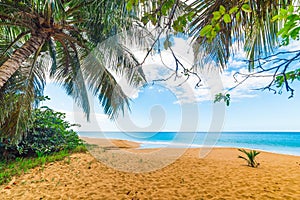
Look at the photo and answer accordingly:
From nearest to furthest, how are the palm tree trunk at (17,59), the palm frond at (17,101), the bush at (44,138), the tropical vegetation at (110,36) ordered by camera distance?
the tropical vegetation at (110,36), the palm tree trunk at (17,59), the palm frond at (17,101), the bush at (44,138)

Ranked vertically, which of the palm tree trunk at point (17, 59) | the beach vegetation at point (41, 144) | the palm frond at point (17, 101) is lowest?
the beach vegetation at point (41, 144)

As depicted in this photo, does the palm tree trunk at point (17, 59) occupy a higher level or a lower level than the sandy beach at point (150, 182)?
higher

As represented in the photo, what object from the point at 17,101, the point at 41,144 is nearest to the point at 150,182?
the point at 17,101

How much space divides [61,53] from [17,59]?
2.22m

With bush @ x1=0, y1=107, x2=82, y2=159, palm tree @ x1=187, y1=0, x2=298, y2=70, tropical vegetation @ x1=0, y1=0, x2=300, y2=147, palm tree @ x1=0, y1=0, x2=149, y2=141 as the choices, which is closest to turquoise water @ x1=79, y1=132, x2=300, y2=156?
bush @ x1=0, y1=107, x2=82, y2=159

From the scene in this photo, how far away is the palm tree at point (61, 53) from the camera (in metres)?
2.82

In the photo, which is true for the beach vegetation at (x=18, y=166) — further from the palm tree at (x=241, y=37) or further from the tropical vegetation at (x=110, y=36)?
the palm tree at (x=241, y=37)

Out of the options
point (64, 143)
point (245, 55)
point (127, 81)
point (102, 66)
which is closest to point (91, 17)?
point (102, 66)

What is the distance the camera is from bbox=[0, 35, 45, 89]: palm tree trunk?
2752 millimetres

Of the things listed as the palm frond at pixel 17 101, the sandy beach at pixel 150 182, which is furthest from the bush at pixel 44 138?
the palm frond at pixel 17 101

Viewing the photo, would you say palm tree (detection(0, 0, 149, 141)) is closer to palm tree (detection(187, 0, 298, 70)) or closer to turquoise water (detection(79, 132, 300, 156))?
palm tree (detection(187, 0, 298, 70))

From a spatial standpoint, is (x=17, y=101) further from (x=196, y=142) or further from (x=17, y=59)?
(x=196, y=142)

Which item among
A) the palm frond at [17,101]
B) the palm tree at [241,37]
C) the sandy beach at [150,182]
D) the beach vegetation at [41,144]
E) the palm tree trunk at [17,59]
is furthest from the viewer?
the beach vegetation at [41,144]

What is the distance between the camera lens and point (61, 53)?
16.4ft
